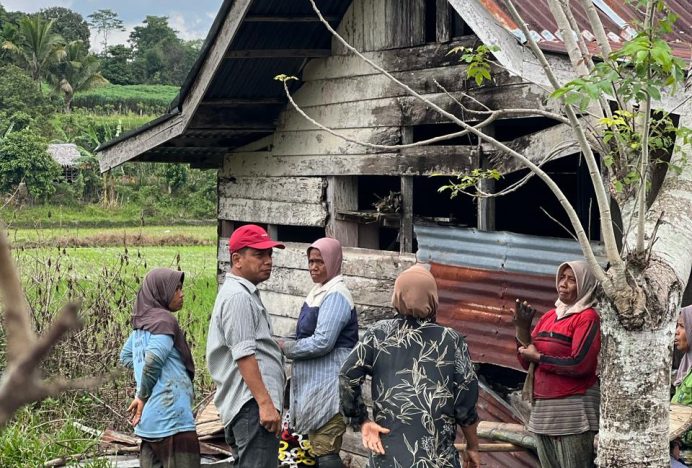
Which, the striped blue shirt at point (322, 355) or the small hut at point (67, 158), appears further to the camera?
the small hut at point (67, 158)

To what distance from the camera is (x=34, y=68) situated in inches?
2207

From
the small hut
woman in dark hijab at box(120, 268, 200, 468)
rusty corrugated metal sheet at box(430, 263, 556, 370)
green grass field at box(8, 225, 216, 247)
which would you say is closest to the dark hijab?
woman in dark hijab at box(120, 268, 200, 468)

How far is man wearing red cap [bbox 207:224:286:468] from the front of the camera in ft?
16.3

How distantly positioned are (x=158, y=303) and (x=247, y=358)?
26.2 inches

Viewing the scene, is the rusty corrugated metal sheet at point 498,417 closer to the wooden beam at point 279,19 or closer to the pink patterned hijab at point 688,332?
the pink patterned hijab at point 688,332

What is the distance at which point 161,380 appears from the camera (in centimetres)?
530

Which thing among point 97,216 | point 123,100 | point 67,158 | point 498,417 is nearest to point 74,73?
point 123,100

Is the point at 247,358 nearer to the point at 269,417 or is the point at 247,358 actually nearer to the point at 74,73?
the point at 269,417

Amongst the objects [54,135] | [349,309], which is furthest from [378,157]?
[54,135]

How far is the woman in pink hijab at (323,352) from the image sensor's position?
17.7 feet

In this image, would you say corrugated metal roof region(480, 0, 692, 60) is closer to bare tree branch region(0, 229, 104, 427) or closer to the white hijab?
the white hijab

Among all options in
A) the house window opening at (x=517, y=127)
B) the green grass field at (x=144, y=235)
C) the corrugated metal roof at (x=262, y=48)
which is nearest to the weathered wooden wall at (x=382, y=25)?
the corrugated metal roof at (x=262, y=48)

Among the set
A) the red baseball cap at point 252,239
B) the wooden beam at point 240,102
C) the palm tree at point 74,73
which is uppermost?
the palm tree at point 74,73

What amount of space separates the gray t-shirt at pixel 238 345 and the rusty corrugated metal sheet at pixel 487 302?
1.75 metres
